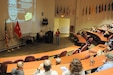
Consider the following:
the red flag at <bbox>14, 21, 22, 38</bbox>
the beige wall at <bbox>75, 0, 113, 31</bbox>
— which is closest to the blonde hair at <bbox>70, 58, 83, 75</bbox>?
the red flag at <bbox>14, 21, 22, 38</bbox>

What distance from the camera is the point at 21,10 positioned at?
14.0 meters

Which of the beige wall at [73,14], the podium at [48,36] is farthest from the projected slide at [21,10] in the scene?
the podium at [48,36]

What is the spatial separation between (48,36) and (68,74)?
11.7 meters

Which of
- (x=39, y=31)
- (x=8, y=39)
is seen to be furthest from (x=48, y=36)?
(x=8, y=39)

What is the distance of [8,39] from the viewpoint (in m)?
12.9

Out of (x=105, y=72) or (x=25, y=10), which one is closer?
(x=105, y=72)

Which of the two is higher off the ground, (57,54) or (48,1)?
(48,1)

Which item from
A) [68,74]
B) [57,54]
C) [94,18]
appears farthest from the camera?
[94,18]

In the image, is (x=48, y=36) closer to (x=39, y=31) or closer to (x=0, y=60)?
(x=39, y=31)

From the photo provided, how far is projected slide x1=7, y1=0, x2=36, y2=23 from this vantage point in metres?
13.1

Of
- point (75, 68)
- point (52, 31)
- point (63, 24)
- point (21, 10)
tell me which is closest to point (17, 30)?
point (21, 10)

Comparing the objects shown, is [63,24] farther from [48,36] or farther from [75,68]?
[75,68]

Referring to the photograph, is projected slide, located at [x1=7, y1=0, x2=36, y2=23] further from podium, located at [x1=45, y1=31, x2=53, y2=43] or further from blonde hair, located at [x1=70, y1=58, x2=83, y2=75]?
blonde hair, located at [x1=70, y1=58, x2=83, y2=75]

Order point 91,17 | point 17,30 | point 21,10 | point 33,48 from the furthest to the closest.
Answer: point 91,17
point 21,10
point 33,48
point 17,30
